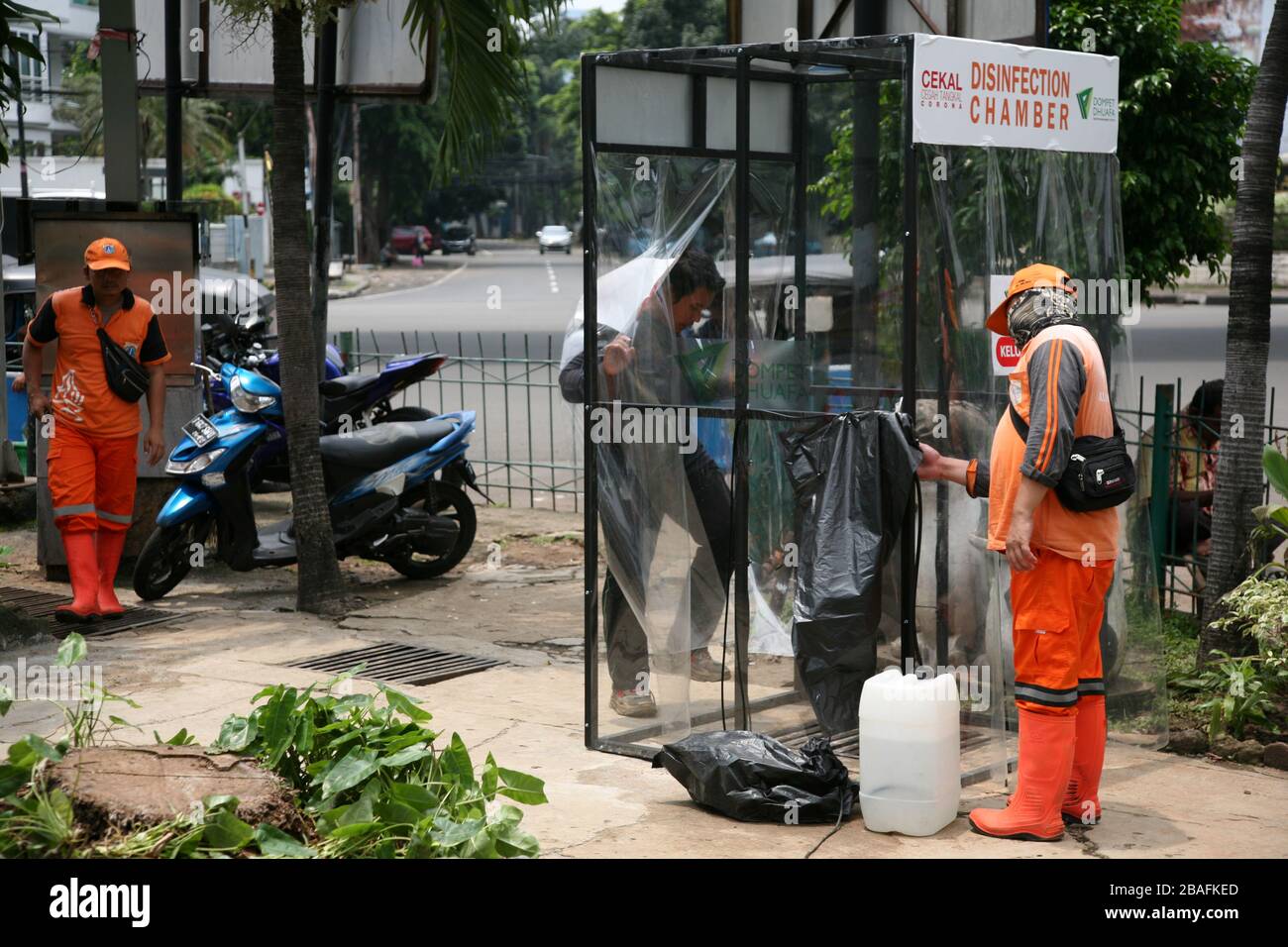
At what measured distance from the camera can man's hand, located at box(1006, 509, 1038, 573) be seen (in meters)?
4.68

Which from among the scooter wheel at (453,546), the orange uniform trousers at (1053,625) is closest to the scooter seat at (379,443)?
the scooter wheel at (453,546)

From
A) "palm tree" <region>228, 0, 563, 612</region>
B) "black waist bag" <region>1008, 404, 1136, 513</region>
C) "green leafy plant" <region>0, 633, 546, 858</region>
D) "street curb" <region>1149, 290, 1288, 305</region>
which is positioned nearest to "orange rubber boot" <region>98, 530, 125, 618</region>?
"palm tree" <region>228, 0, 563, 612</region>

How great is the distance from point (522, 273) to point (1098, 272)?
45.9m

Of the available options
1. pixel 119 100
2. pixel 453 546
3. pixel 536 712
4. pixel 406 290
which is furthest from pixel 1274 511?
pixel 406 290

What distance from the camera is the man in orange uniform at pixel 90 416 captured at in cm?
766

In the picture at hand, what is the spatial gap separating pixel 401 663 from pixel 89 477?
1966mm

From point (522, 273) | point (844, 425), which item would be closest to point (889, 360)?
point (844, 425)

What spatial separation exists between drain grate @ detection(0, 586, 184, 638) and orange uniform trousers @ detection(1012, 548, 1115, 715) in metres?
4.67

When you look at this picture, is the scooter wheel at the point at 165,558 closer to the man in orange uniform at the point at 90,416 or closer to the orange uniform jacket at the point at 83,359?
the man in orange uniform at the point at 90,416

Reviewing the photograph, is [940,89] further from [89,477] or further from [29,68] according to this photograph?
[29,68]

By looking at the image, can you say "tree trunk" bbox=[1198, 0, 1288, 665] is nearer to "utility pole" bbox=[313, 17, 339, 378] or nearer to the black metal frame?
the black metal frame

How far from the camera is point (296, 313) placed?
26.0 ft

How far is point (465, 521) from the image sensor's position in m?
9.09

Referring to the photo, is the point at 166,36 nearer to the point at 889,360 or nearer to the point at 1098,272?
the point at 889,360
